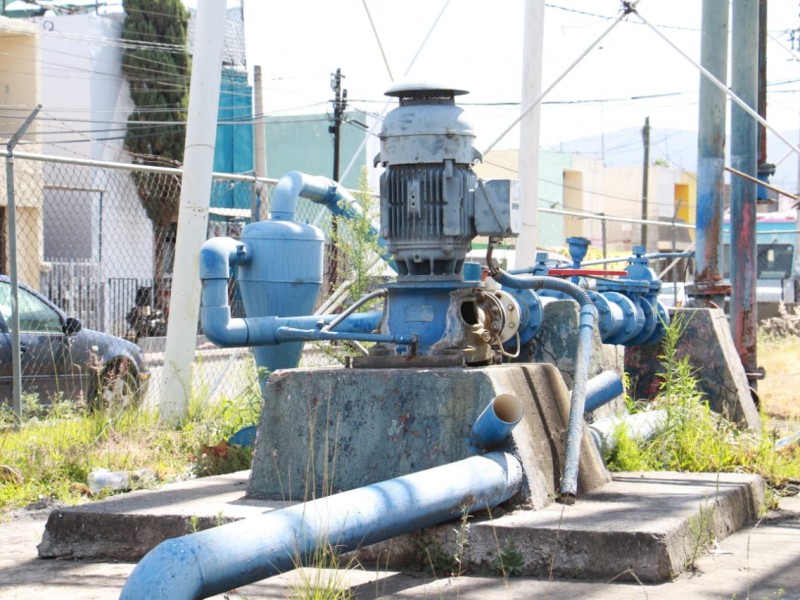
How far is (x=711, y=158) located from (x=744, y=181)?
38.3 inches

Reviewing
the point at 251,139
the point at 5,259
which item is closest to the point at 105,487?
the point at 5,259

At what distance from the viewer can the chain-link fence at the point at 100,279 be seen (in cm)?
1005

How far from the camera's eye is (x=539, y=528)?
4.49 metres

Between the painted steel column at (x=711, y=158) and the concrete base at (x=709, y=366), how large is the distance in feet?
2.69

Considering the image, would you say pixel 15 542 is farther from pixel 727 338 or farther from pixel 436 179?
pixel 727 338

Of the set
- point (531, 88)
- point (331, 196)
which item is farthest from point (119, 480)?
point (531, 88)

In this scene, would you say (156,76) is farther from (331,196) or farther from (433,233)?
(433,233)

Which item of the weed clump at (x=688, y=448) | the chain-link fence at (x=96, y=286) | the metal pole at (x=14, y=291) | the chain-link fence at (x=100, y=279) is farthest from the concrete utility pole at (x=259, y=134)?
the weed clump at (x=688, y=448)

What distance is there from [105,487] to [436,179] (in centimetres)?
262

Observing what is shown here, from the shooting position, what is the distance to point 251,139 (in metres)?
39.6

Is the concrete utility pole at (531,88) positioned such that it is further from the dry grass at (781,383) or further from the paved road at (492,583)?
the paved road at (492,583)

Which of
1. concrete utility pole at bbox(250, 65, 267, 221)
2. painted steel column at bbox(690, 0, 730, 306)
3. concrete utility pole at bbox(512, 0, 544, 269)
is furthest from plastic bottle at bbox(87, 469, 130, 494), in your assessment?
concrete utility pole at bbox(250, 65, 267, 221)

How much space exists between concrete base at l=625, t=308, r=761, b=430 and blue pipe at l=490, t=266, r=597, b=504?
2.95 m

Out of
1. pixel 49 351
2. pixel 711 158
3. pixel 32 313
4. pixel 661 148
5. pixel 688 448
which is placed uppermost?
pixel 661 148
